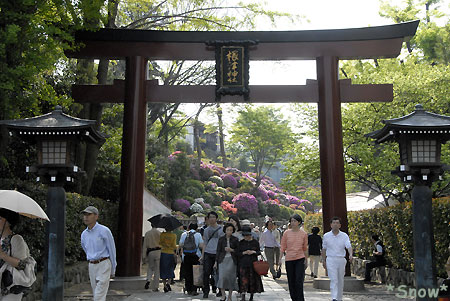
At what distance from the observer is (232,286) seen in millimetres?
9062

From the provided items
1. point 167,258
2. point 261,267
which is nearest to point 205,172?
point 167,258

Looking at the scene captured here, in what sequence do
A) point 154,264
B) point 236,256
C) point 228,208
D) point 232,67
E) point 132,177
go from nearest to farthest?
point 236,256 → point 154,264 → point 132,177 → point 232,67 → point 228,208

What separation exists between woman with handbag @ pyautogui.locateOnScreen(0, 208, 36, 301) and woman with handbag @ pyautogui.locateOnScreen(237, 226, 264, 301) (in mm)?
4759

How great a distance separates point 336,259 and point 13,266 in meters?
5.23

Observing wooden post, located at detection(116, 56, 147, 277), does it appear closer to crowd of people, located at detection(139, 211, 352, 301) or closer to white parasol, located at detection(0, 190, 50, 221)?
crowd of people, located at detection(139, 211, 352, 301)

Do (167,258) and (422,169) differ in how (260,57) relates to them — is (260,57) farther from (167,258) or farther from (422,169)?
(422,169)

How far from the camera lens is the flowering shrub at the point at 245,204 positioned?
39.1 metres

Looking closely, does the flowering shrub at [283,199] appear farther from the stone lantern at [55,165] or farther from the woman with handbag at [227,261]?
the stone lantern at [55,165]

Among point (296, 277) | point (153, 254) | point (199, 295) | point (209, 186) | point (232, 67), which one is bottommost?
point (199, 295)

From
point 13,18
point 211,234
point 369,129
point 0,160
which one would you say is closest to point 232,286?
point 211,234

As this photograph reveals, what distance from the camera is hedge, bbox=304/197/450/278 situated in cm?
967

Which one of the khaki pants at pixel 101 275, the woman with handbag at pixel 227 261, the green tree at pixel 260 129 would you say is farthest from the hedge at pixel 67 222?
the green tree at pixel 260 129

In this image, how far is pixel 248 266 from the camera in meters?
9.09

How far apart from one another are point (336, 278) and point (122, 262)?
593 centimetres
